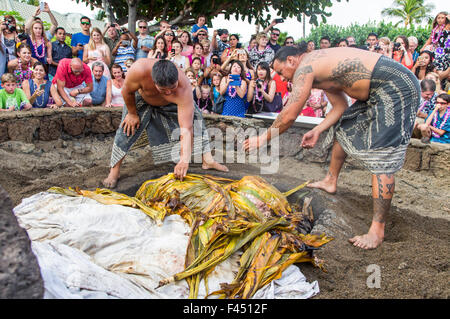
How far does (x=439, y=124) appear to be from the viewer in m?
4.18

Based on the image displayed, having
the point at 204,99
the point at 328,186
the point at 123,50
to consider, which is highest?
the point at 123,50

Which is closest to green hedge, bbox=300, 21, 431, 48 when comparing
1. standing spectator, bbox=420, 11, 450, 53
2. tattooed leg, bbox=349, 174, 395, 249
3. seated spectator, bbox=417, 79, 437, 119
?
standing spectator, bbox=420, 11, 450, 53

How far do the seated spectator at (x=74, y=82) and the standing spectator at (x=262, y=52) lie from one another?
2.85m

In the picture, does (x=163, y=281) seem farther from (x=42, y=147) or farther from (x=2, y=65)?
(x=2, y=65)

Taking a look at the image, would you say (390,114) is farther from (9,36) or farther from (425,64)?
(9,36)

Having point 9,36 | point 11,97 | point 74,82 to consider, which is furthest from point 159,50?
point 11,97

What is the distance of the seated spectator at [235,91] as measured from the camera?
199 inches

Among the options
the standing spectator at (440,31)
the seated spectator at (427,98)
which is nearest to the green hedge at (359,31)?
the standing spectator at (440,31)

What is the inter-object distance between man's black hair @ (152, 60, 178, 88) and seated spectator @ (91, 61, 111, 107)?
280 cm

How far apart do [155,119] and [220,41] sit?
359 centimetres

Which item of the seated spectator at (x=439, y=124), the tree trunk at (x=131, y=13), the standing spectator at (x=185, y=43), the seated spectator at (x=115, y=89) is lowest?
the seated spectator at (x=439, y=124)

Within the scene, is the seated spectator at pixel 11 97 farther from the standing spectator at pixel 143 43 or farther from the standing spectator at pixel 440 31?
the standing spectator at pixel 440 31
